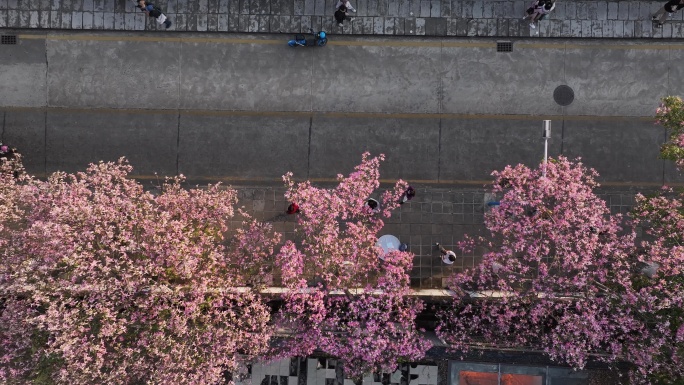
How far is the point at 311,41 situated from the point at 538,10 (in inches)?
325

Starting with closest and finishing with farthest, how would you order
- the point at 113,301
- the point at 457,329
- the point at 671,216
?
the point at 113,301 → the point at 671,216 → the point at 457,329

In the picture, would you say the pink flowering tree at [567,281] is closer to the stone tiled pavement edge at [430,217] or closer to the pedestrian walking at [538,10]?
the stone tiled pavement edge at [430,217]

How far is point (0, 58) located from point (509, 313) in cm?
2029

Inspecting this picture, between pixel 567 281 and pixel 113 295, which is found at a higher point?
pixel 567 281

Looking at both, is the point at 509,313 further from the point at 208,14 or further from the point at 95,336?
the point at 208,14

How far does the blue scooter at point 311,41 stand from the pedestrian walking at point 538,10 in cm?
755

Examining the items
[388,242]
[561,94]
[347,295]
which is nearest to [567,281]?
[388,242]

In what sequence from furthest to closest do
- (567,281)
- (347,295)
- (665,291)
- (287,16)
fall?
(287,16) < (347,295) < (567,281) < (665,291)

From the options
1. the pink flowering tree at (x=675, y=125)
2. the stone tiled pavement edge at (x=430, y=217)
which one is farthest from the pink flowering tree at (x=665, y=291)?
the stone tiled pavement edge at (x=430, y=217)

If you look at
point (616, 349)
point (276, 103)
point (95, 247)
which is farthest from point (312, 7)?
point (616, 349)

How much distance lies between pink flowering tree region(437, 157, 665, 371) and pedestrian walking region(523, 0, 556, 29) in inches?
249

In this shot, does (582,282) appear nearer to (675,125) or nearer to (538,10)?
(675,125)

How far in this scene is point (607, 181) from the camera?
757 inches

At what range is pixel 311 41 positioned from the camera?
64.1ft
